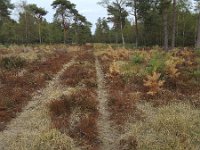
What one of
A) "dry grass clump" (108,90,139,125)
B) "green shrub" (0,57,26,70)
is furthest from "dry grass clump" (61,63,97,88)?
"green shrub" (0,57,26,70)

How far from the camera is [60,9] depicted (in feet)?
181

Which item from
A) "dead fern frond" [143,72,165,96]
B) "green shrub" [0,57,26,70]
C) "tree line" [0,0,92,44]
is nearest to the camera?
"dead fern frond" [143,72,165,96]

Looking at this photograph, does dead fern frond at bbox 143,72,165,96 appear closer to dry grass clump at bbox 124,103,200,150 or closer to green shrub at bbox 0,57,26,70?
dry grass clump at bbox 124,103,200,150

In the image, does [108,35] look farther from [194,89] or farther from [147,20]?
[194,89]

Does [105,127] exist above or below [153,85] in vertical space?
below

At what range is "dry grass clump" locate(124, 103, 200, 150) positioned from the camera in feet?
28.6

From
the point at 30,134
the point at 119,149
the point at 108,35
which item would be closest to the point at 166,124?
the point at 119,149

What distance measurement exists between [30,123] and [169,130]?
4337 millimetres

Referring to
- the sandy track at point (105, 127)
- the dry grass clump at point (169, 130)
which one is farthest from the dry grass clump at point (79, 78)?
the dry grass clump at point (169, 130)

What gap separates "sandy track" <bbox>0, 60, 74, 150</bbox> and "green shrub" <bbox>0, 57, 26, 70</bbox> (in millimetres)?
5190

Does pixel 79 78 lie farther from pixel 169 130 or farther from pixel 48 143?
pixel 48 143

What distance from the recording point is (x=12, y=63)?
1933 centimetres

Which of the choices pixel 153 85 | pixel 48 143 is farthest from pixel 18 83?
pixel 48 143

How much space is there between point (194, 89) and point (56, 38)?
58.6 meters
